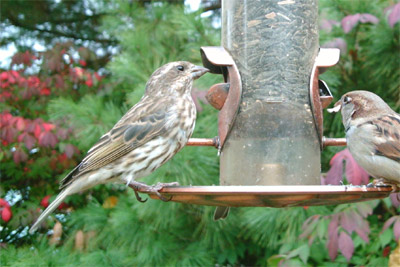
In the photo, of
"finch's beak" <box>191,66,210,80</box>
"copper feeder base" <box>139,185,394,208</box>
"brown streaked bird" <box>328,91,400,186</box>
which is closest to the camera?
"copper feeder base" <box>139,185,394,208</box>

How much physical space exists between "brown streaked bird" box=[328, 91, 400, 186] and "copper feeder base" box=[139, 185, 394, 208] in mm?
611

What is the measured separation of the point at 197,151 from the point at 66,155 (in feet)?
5.35

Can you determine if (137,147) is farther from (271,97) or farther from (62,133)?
(62,133)

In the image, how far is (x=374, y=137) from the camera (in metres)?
4.29

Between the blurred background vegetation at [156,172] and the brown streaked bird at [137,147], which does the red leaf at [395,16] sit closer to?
the blurred background vegetation at [156,172]

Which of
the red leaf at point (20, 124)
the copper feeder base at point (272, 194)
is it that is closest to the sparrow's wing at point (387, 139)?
the copper feeder base at point (272, 194)

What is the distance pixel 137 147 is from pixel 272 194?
1328 millimetres

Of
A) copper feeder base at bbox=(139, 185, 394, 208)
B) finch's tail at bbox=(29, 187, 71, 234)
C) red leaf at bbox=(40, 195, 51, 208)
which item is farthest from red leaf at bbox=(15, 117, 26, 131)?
copper feeder base at bbox=(139, 185, 394, 208)

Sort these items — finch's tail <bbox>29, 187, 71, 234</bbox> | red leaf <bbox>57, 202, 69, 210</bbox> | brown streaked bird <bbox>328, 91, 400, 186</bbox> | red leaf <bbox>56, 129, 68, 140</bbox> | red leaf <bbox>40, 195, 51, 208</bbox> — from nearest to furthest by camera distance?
finch's tail <bbox>29, 187, 71, 234</bbox>, brown streaked bird <bbox>328, 91, 400, 186</bbox>, red leaf <bbox>56, 129, 68, 140</bbox>, red leaf <bbox>40, 195, 51, 208</bbox>, red leaf <bbox>57, 202, 69, 210</bbox>

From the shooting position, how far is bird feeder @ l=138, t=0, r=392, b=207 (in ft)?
13.6

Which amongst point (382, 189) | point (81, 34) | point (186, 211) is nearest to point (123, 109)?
point (186, 211)

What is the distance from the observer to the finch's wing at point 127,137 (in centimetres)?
413

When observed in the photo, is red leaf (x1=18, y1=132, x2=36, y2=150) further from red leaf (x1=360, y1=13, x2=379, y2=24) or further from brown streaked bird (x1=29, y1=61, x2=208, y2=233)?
red leaf (x1=360, y1=13, x2=379, y2=24)

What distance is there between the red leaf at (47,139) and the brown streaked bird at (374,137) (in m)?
3.23
